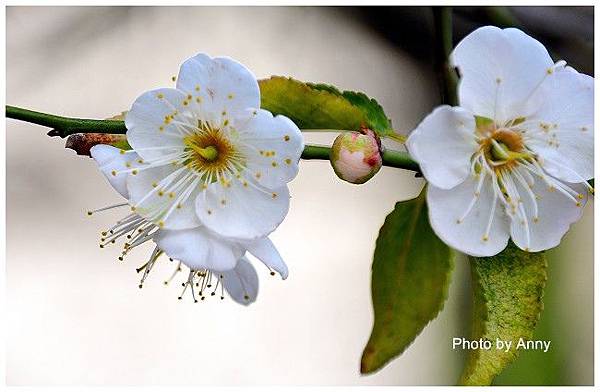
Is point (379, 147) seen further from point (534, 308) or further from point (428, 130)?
point (534, 308)

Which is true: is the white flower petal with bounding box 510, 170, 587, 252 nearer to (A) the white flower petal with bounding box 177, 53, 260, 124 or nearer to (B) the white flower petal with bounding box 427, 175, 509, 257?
(B) the white flower petal with bounding box 427, 175, 509, 257

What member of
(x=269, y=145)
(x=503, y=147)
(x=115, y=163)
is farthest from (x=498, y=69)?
(x=115, y=163)

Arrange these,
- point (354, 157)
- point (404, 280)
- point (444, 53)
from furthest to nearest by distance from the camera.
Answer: point (444, 53) < point (404, 280) < point (354, 157)

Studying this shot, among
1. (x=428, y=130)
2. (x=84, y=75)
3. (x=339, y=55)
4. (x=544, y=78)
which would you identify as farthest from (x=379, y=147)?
(x=339, y=55)

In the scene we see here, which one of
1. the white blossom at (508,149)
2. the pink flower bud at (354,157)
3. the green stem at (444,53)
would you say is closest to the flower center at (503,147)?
the white blossom at (508,149)

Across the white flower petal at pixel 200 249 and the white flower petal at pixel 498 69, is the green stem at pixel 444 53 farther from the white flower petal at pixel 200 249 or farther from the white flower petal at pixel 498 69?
the white flower petal at pixel 200 249

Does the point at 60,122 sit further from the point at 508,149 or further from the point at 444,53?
the point at 444,53
